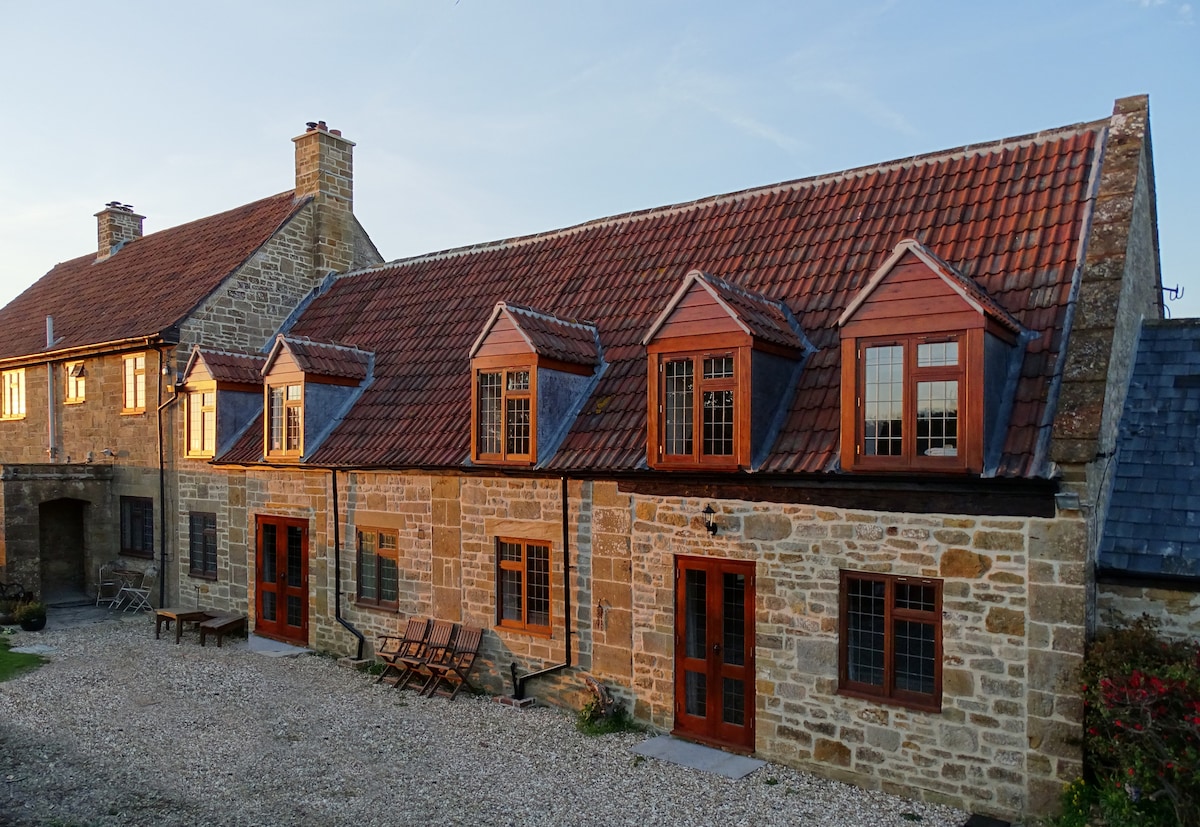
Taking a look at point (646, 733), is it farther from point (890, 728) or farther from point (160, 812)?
point (160, 812)

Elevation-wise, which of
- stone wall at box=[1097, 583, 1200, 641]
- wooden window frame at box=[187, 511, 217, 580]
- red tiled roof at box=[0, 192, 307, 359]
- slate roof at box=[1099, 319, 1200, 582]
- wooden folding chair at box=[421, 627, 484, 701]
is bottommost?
wooden folding chair at box=[421, 627, 484, 701]

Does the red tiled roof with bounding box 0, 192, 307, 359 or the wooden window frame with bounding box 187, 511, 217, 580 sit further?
the red tiled roof with bounding box 0, 192, 307, 359

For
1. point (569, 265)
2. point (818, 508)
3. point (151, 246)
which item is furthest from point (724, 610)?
point (151, 246)

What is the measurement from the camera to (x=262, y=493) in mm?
16234

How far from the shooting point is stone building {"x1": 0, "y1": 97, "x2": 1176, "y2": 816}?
7957 millimetres

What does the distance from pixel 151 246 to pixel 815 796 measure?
79.3ft

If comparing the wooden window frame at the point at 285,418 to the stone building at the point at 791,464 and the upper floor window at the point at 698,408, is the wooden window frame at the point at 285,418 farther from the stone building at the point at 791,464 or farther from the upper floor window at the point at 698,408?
the upper floor window at the point at 698,408

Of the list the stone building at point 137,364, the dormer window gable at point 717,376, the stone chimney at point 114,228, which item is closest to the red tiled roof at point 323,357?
the stone building at point 137,364

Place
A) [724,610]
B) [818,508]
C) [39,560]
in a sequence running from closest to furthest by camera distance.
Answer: [818,508] → [724,610] → [39,560]

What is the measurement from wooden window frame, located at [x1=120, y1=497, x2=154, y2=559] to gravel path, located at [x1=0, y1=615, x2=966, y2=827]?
6.38 m

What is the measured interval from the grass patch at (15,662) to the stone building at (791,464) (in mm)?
4285

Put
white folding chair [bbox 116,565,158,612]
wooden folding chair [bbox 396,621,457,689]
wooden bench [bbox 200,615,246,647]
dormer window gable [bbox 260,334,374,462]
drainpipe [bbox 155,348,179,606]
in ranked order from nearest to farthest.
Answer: wooden folding chair [bbox 396,621,457,689], dormer window gable [bbox 260,334,374,462], wooden bench [bbox 200,615,246,647], drainpipe [bbox 155,348,179,606], white folding chair [bbox 116,565,158,612]

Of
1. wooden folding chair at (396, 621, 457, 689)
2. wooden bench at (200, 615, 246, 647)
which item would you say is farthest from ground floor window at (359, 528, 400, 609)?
wooden bench at (200, 615, 246, 647)

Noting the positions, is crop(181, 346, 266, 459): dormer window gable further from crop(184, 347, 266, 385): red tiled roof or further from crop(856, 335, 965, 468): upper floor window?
crop(856, 335, 965, 468): upper floor window
